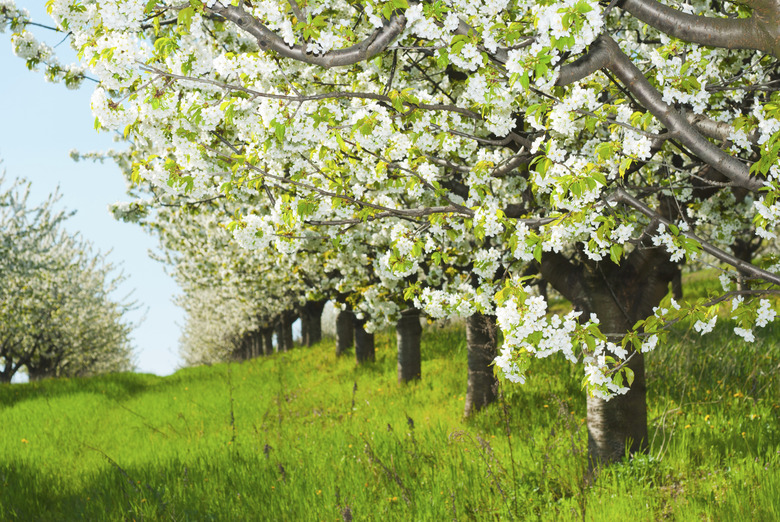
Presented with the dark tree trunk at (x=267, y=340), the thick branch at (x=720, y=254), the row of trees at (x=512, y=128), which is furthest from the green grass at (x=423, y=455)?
the dark tree trunk at (x=267, y=340)

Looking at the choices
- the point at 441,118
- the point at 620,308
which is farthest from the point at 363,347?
the point at 441,118

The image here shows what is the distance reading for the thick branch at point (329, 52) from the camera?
3.19 m

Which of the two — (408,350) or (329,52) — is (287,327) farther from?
(329,52)

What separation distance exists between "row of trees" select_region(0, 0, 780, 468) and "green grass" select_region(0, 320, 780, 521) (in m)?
0.77

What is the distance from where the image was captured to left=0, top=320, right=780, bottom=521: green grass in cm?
499

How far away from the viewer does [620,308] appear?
5633 mm

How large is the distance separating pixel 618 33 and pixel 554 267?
2821 millimetres

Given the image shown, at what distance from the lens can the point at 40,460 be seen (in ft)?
28.8

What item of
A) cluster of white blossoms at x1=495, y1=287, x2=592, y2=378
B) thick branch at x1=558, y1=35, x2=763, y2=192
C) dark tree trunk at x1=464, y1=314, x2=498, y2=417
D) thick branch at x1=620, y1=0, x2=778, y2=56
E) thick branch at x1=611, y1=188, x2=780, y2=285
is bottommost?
dark tree trunk at x1=464, y1=314, x2=498, y2=417

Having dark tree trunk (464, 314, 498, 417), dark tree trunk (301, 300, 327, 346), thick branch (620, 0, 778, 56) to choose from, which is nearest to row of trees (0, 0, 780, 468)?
thick branch (620, 0, 778, 56)

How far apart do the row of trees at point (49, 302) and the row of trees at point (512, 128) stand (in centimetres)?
1665

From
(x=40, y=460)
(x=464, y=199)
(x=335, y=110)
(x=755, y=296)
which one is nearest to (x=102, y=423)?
(x=40, y=460)

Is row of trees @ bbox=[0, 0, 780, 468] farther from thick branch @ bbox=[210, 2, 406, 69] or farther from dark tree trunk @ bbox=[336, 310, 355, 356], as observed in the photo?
dark tree trunk @ bbox=[336, 310, 355, 356]

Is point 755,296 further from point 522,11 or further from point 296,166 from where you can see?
point 296,166
